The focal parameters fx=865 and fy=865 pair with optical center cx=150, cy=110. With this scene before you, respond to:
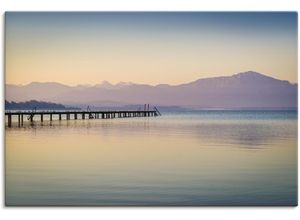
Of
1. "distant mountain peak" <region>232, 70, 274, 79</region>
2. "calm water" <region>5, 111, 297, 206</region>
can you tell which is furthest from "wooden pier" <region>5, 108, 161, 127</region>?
"distant mountain peak" <region>232, 70, 274, 79</region>

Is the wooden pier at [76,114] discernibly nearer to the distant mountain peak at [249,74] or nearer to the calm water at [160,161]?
the calm water at [160,161]

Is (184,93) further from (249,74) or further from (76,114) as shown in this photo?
(76,114)

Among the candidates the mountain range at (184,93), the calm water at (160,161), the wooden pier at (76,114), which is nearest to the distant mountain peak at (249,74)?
the mountain range at (184,93)

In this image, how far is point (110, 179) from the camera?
6.58m

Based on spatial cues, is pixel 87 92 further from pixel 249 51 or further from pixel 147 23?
pixel 249 51

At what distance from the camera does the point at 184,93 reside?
266 inches

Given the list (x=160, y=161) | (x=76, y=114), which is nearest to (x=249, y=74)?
(x=160, y=161)

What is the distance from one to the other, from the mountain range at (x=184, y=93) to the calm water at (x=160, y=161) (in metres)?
0.10

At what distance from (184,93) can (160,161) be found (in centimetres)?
57

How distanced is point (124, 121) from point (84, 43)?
68 cm

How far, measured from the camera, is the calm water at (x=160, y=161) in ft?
21.4

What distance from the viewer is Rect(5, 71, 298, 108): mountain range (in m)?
6.61

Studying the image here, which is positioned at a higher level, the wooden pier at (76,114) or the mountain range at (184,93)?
the mountain range at (184,93)
